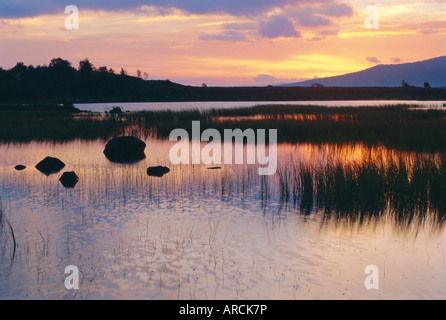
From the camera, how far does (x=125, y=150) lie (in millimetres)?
19172

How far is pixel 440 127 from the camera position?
22922mm

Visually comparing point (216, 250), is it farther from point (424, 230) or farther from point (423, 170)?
point (423, 170)

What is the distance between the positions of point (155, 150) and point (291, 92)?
110829mm

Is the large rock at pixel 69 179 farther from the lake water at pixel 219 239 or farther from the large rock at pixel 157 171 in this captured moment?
the large rock at pixel 157 171

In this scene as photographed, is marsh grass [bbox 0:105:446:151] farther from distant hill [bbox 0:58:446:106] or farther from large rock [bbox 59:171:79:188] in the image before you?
distant hill [bbox 0:58:446:106]

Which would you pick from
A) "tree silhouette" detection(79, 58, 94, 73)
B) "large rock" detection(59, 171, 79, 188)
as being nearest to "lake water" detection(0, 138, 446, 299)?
"large rock" detection(59, 171, 79, 188)

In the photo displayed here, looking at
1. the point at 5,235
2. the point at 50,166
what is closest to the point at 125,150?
the point at 50,166

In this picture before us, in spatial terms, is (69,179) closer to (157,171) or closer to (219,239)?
(157,171)

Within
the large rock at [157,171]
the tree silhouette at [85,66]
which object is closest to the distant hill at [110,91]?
the tree silhouette at [85,66]

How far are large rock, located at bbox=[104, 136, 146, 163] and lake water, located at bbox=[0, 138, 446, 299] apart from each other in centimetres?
479

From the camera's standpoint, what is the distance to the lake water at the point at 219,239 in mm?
6301

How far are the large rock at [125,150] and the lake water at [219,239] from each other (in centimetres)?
479

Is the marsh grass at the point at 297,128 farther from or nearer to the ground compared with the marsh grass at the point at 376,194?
farther from the ground

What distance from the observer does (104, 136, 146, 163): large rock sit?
62.4 ft
